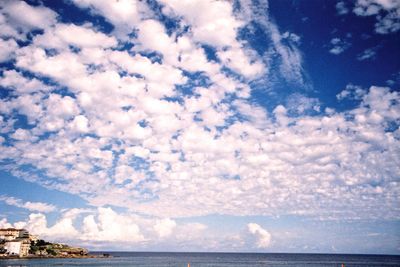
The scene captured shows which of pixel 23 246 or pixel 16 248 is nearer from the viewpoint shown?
pixel 16 248

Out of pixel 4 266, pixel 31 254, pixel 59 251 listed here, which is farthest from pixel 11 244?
pixel 4 266

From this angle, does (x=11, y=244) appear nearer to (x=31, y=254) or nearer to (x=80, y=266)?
(x=31, y=254)

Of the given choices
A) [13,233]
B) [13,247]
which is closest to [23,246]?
[13,247]

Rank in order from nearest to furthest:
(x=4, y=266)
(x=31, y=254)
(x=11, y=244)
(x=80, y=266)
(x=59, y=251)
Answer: (x=4, y=266) → (x=80, y=266) → (x=11, y=244) → (x=31, y=254) → (x=59, y=251)

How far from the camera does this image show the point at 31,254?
6801 inches

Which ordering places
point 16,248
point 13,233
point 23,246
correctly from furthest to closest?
point 13,233 < point 23,246 < point 16,248

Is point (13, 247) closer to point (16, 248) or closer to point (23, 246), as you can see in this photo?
point (16, 248)

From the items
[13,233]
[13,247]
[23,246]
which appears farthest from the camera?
[13,233]

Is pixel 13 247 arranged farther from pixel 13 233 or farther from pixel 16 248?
pixel 13 233

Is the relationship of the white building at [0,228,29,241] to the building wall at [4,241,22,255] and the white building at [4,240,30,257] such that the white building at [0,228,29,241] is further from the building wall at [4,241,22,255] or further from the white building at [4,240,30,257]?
the building wall at [4,241,22,255]

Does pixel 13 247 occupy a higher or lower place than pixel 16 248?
higher

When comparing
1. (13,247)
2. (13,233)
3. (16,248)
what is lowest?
(16,248)

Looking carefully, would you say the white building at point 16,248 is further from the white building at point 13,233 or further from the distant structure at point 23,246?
the white building at point 13,233

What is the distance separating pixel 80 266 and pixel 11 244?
2519 inches
